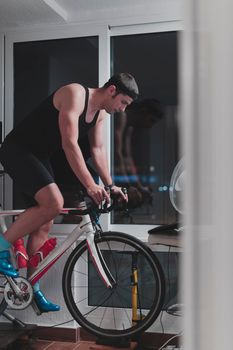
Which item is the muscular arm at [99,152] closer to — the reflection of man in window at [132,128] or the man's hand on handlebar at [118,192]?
the man's hand on handlebar at [118,192]

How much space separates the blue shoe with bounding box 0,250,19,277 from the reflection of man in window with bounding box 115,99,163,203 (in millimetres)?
813

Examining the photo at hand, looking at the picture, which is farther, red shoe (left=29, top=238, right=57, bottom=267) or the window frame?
the window frame

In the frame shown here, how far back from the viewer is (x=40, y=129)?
2381 millimetres

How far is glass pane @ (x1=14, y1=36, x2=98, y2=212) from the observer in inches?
110

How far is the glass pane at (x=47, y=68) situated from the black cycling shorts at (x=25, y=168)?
0.52 m

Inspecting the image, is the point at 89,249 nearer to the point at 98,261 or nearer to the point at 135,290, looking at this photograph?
the point at 98,261

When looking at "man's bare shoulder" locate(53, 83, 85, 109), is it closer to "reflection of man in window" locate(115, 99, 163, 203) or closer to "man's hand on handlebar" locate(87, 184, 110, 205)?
"man's hand on handlebar" locate(87, 184, 110, 205)

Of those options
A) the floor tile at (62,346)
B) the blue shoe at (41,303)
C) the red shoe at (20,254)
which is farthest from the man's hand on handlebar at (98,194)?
the floor tile at (62,346)

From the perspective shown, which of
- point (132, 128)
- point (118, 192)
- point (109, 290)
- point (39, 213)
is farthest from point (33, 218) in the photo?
point (132, 128)

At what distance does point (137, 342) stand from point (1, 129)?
1.56 meters

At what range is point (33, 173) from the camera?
2289 millimetres

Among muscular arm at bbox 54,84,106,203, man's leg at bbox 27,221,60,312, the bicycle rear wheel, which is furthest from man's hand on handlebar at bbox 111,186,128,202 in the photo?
man's leg at bbox 27,221,60,312

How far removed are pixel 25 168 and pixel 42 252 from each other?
0.50 meters

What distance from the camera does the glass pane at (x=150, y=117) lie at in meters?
2.68
